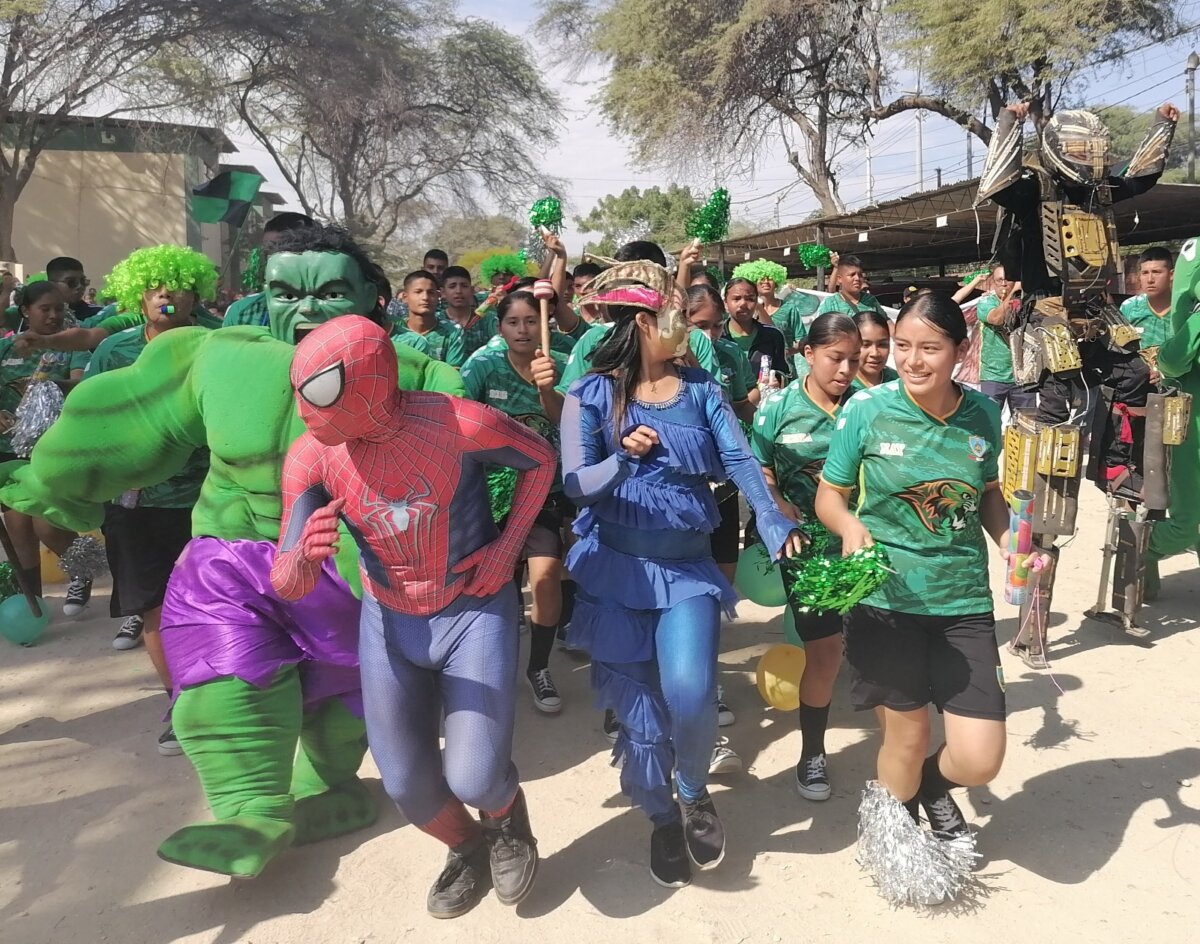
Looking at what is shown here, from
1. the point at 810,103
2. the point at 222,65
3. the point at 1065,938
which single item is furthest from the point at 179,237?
the point at 1065,938

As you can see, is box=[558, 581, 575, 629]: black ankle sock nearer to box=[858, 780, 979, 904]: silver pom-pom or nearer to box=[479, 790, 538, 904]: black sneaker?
box=[479, 790, 538, 904]: black sneaker

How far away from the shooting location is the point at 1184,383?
457 centimetres

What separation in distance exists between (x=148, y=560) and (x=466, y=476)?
2.27 metres

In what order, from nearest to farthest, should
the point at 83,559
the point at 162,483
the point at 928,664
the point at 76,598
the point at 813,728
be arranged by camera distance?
Result: the point at 928,664 → the point at 813,728 → the point at 162,483 → the point at 83,559 → the point at 76,598

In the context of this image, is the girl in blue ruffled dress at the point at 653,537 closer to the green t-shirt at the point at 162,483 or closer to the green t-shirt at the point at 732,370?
the green t-shirt at the point at 732,370

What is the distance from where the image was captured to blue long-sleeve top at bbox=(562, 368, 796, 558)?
2.66 meters

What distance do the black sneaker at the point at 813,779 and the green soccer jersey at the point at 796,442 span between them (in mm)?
955

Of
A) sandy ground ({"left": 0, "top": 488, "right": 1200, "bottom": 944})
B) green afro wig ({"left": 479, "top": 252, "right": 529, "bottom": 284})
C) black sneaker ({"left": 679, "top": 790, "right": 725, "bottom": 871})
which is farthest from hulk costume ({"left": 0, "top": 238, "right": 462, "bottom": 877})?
green afro wig ({"left": 479, "top": 252, "right": 529, "bottom": 284})

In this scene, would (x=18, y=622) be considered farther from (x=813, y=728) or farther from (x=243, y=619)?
(x=813, y=728)

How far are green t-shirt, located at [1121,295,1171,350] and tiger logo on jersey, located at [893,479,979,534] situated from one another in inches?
150

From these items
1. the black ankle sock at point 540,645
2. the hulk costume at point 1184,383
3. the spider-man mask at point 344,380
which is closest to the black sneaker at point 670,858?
the black ankle sock at point 540,645

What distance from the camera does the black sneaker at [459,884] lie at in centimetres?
264

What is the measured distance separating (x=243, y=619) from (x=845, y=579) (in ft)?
6.14

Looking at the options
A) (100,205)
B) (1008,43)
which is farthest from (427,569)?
(100,205)
